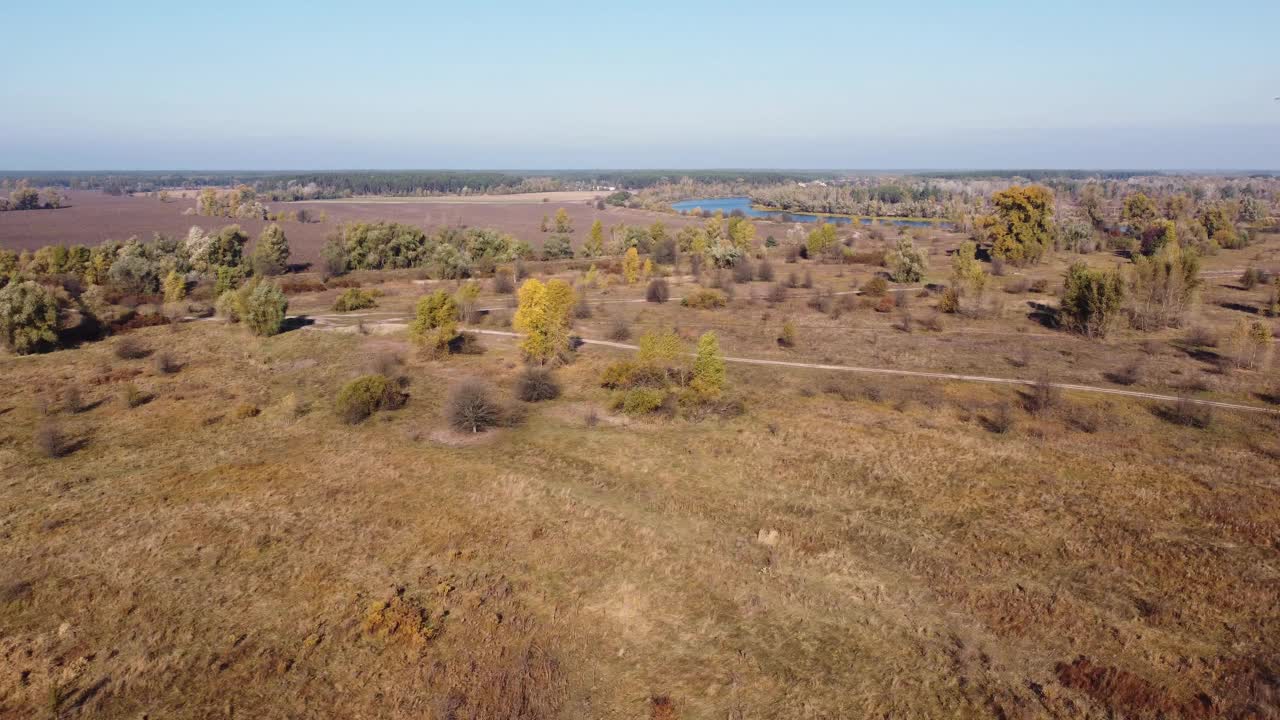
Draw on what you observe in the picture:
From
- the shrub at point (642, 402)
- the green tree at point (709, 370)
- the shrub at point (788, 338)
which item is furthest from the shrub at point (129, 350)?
the shrub at point (788, 338)

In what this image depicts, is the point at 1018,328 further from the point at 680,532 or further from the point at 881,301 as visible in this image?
the point at 680,532

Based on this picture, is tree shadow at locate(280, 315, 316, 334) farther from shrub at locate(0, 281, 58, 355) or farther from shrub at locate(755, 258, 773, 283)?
shrub at locate(755, 258, 773, 283)

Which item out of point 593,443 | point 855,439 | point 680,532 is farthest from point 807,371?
point 680,532

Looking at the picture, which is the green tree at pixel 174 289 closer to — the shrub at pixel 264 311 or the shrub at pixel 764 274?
the shrub at pixel 264 311

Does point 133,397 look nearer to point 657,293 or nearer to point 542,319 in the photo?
point 542,319

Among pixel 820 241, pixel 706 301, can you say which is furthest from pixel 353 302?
pixel 820 241

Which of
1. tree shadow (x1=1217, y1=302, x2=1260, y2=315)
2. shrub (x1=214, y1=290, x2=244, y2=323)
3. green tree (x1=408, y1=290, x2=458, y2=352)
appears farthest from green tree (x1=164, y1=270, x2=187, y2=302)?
tree shadow (x1=1217, y1=302, x2=1260, y2=315)
